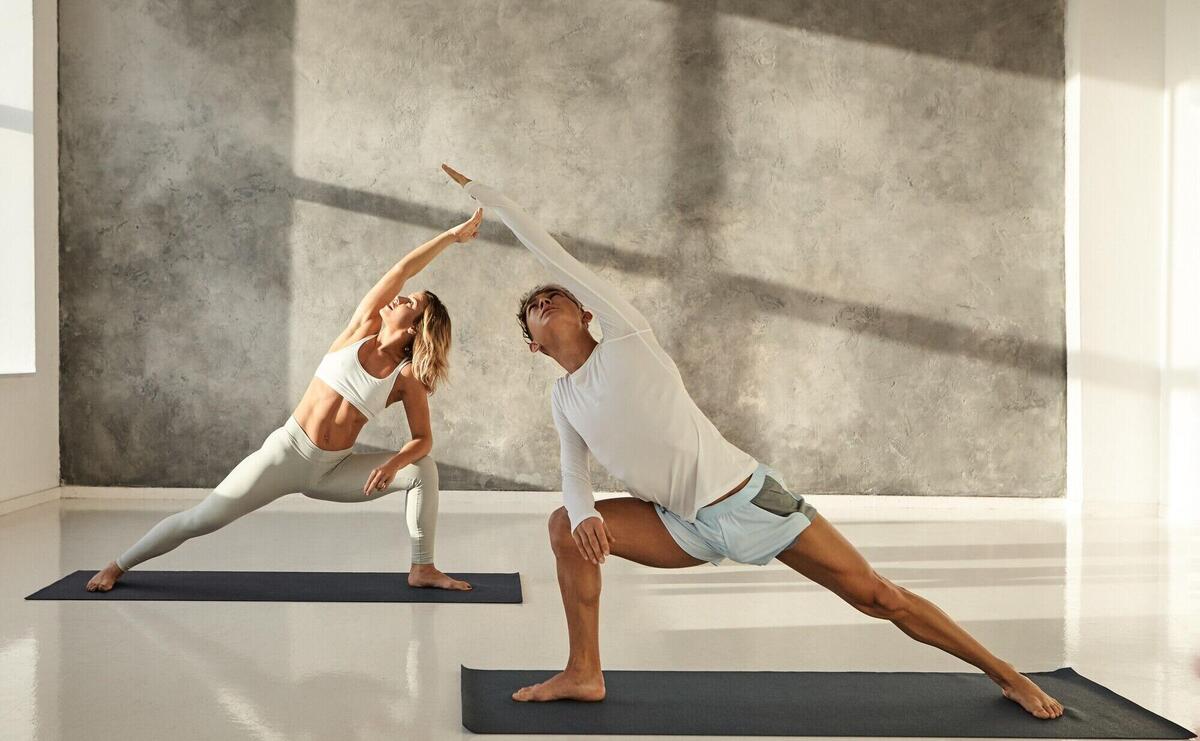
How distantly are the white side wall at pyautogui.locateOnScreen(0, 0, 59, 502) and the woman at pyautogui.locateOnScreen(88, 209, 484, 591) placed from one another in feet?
7.65

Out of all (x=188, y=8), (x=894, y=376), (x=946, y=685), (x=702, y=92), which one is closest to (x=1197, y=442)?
(x=894, y=376)

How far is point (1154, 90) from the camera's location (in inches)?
242

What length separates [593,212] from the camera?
6.24 meters

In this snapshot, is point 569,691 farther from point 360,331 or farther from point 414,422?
point 360,331

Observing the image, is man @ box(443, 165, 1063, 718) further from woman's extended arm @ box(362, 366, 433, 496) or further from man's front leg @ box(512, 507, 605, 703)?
woman's extended arm @ box(362, 366, 433, 496)

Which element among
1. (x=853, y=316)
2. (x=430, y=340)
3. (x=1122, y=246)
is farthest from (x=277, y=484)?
(x=1122, y=246)

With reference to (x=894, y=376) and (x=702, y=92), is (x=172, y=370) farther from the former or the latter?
(x=894, y=376)

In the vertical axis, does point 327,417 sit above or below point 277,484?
above

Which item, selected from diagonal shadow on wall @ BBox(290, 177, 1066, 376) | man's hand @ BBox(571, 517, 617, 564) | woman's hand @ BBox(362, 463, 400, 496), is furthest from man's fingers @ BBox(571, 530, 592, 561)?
diagonal shadow on wall @ BBox(290, 177, 1066, 376)

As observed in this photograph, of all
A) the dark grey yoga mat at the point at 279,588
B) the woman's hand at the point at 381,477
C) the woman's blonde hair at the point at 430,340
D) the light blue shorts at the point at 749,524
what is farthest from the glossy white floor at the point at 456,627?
the woman's blonde hair at the point at 430,340

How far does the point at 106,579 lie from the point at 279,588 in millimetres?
537

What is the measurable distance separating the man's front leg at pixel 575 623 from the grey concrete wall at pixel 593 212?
3.67 meters

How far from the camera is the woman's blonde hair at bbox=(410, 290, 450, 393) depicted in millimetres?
3614

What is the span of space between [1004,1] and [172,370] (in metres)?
4.93
